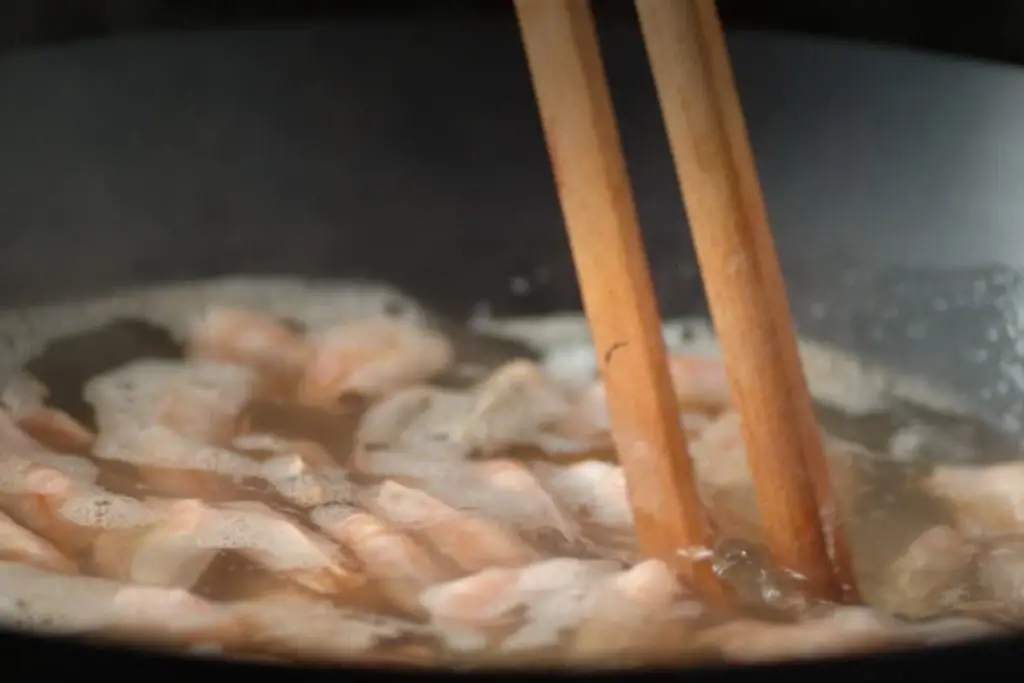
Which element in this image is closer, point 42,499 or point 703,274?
point 703,274

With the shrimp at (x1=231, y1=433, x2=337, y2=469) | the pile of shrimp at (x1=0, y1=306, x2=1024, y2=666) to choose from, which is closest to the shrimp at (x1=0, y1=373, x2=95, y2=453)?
the pile of shrimp at (x1=0, y1=306, x2=1024, y2=666)

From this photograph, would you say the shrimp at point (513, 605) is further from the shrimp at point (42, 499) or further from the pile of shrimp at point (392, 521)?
the shrimp at point (42, 499)

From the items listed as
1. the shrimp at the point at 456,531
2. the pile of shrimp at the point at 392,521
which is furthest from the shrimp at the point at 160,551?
the shrimp at the point at 456,531

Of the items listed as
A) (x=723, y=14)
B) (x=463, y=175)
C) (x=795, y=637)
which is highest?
(x=723, y=14)

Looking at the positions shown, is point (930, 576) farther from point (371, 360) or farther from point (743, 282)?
point (371, 360)

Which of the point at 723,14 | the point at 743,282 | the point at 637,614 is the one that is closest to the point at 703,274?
the point at 743,282
